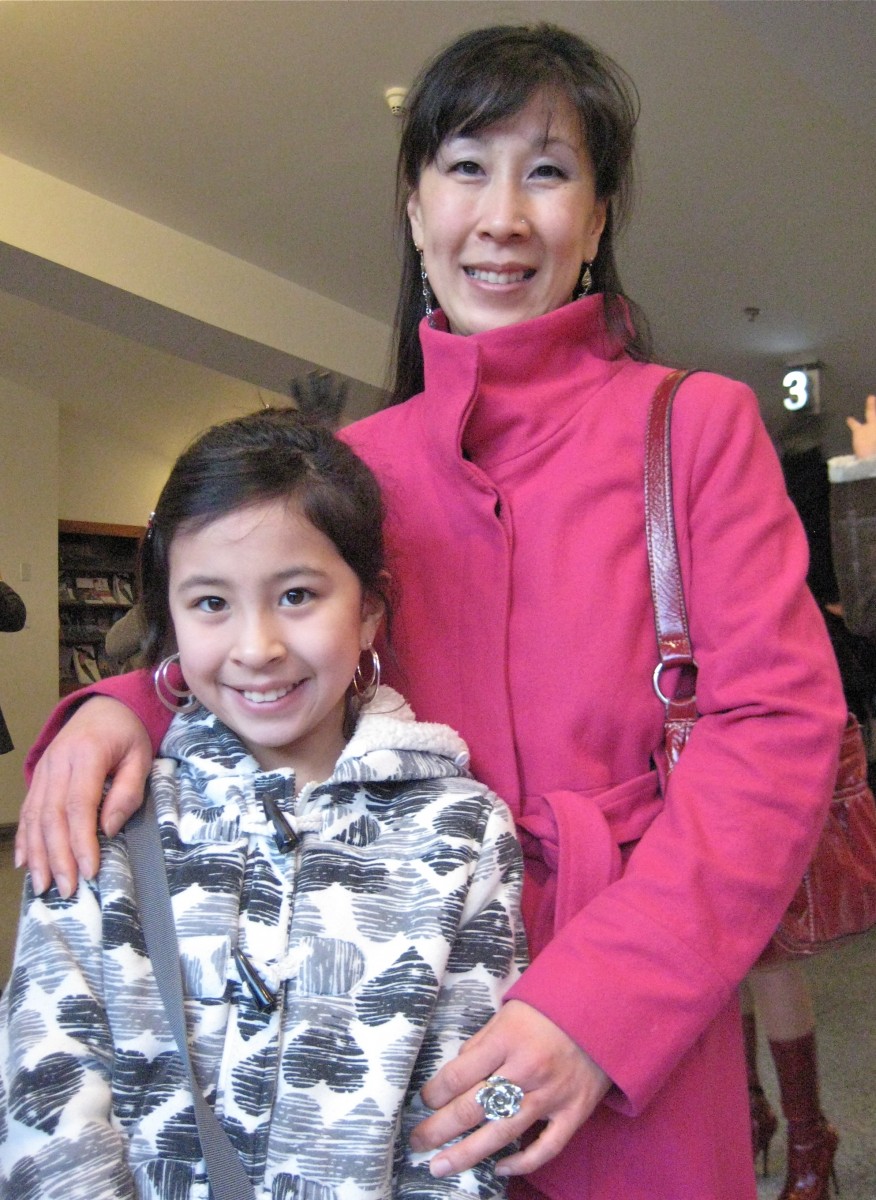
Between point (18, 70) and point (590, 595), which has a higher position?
point (18, 70)

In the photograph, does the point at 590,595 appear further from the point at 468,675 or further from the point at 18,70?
the point at 18,70

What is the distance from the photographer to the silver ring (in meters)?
0.80

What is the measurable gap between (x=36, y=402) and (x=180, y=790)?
7.16m

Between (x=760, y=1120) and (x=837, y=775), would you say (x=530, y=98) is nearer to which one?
(x=837, y=775)

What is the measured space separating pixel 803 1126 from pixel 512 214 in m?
1.81

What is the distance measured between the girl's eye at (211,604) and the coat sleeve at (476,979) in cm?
33

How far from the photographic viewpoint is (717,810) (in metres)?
0.86

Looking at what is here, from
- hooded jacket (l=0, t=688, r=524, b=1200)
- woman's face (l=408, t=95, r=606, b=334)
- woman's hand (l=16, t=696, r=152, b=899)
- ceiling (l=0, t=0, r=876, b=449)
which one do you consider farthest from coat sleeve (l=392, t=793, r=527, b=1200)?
ceiling (l=0, t=0, r=876, b=449)

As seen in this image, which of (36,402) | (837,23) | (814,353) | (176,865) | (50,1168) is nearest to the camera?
(50,1168)

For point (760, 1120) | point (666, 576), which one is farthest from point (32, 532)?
point (666, 576)

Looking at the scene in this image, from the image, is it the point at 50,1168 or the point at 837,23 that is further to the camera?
the point at 837,23

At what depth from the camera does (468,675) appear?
1.04 metres

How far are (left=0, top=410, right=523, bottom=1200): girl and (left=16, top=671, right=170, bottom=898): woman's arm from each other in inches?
1.0

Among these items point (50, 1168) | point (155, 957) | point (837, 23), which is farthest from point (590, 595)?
point (837, 23)
